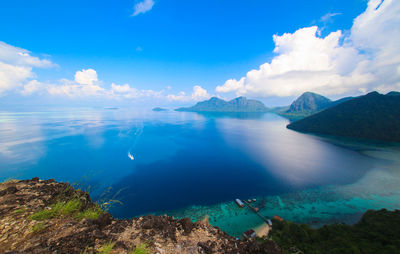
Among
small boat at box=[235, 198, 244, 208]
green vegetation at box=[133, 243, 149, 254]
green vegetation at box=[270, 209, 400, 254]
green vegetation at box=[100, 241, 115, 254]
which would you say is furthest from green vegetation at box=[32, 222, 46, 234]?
small boat at box=[235, 198, 244, 208]

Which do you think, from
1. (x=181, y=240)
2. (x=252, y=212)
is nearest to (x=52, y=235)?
(x=181, y=240)

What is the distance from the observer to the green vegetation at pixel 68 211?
132 inches

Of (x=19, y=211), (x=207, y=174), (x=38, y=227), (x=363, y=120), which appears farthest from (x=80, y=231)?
(x=363, y=120)

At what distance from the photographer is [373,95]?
104188 mm

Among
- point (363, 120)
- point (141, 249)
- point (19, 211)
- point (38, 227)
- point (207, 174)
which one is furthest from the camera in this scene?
point (363, 120)

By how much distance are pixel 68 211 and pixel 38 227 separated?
783mm

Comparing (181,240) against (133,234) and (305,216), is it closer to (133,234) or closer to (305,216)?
(133,234)

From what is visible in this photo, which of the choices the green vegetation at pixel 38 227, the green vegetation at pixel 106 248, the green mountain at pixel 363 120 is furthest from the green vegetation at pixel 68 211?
the green mountain at pixel 363 120

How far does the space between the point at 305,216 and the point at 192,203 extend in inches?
798

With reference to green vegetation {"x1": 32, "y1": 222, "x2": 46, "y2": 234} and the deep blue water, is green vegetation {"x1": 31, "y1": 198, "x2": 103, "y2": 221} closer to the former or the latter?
green vegetation {"x1": 32, "y1": 222, "x2": 46, "y2": 234}

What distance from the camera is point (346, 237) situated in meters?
16.0

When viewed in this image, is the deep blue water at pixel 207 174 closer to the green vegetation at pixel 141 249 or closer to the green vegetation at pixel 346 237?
the green vegetation at pixel 346 237

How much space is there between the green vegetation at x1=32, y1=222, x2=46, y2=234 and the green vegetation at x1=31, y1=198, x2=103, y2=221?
28cm

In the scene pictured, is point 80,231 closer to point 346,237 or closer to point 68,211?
point 68,211
